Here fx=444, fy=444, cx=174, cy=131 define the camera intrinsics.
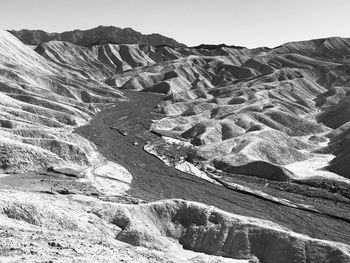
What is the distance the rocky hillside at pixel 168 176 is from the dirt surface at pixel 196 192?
22 cm

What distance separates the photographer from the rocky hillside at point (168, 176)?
3484 cm

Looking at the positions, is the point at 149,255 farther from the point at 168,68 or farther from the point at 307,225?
the point at 168,68

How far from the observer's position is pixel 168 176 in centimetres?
5972

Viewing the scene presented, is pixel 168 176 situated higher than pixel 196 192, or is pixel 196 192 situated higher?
pixel 168 176

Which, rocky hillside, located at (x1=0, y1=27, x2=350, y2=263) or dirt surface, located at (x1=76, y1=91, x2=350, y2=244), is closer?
rocky hillside, located at (x1=0, y1=27, x2=350, y2=263)

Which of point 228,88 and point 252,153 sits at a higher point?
point 228,88

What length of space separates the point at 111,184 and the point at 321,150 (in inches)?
1556

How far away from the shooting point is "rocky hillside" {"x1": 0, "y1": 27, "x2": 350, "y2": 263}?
34844 mm

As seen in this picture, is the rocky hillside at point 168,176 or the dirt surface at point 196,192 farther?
the dirt surface at point 196,192

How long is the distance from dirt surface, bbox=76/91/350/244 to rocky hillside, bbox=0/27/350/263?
8.8 inches

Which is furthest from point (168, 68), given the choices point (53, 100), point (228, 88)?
point (53, 100)

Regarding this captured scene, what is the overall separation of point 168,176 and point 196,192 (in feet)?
23.2

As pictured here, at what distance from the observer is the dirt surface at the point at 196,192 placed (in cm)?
4591

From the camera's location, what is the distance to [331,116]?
104 metres
